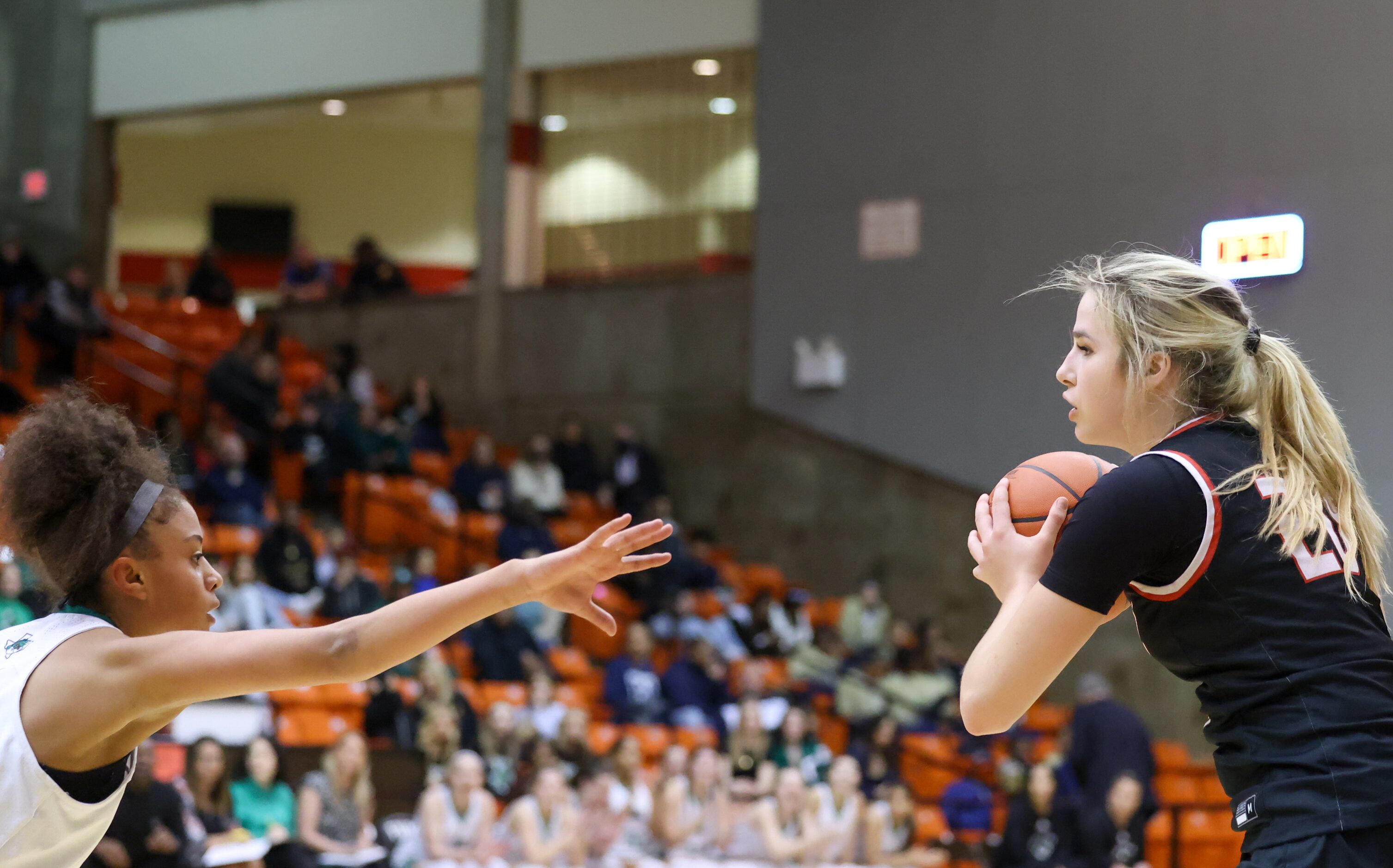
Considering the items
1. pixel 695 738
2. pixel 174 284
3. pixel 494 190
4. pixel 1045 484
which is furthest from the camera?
pixel 174 284

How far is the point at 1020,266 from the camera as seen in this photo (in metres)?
12.1

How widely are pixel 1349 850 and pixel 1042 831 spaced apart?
723cm

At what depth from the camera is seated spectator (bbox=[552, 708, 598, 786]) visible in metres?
9.23

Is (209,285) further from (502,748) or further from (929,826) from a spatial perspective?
(929,826)

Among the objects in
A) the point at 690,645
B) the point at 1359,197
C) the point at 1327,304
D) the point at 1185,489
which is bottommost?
the point at 690,645

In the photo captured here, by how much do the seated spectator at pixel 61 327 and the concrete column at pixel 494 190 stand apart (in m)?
3.86

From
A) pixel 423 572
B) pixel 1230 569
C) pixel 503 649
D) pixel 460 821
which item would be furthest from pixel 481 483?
pixel 1230 569

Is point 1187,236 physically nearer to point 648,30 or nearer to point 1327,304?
point 1327,304

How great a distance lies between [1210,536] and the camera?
74.0 inches

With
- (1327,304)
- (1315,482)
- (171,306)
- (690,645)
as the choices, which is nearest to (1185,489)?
(1315,482)

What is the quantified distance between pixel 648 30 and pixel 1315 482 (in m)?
13.8

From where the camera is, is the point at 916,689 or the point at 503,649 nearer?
the point at 503,649

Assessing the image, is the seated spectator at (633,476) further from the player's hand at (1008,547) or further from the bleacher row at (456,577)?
the player's hand at (1008,547)

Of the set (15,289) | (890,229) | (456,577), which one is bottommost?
(456,577)
